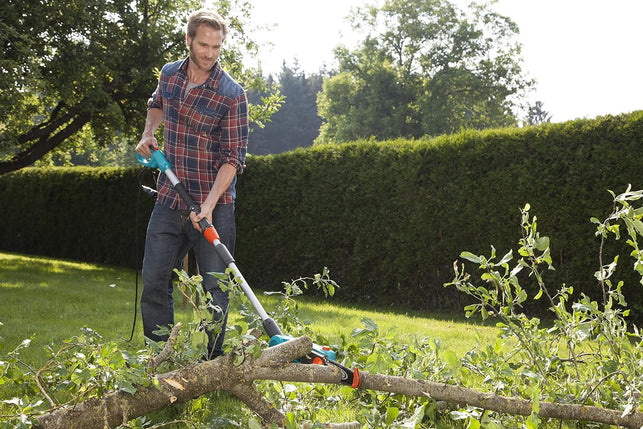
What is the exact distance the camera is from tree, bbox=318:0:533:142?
30.4 metres

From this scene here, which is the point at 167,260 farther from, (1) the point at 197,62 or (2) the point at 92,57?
(2) the point at 92,57

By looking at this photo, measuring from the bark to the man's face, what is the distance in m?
1.93

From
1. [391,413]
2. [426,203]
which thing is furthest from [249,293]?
[426,203]

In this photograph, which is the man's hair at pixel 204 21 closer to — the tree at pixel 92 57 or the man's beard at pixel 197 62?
the man's beard at pixel 197 62

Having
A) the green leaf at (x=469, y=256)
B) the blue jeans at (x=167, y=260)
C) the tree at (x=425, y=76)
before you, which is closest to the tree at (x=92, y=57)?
the blue jeans at (x=167, y=260)

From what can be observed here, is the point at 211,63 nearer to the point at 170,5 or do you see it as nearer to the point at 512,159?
the point at 512,159

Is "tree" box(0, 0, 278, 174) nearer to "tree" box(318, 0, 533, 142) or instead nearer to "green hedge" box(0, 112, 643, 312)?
"green hedge" box(0, 112, 643, 312)

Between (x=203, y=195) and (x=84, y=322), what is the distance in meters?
3.25

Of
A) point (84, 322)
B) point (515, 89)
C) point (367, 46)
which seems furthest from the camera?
point (367, 46)

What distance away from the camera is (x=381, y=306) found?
8742 millimetres

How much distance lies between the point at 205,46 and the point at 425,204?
556 centimetres

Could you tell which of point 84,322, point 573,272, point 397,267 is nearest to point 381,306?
point 397,267

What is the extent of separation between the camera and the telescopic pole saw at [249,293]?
2.02 m

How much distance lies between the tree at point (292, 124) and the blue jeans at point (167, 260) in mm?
46370
